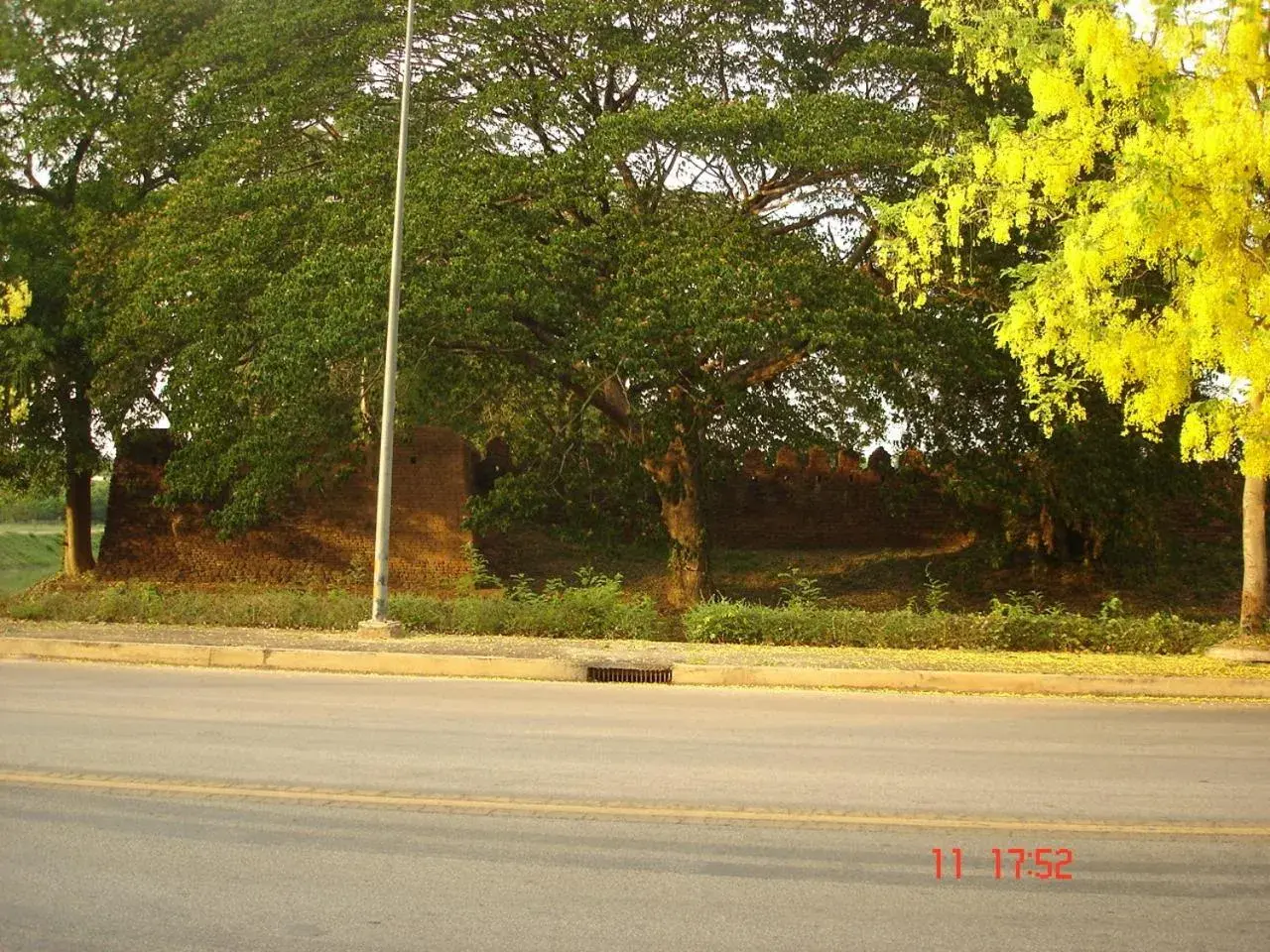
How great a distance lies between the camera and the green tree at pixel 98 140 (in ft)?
77.3

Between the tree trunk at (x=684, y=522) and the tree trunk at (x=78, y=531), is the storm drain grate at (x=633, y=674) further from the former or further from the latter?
the tree trunk at (x=78, y=531)

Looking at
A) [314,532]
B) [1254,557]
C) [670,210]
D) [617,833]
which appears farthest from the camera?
[314,532]

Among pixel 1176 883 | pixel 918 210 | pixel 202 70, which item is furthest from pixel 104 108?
pixel 1176 883

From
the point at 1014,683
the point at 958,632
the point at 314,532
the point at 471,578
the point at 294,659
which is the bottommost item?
the point at 294,659

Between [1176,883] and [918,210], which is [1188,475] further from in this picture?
[1176,883]

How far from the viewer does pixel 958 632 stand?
1582 centimetres

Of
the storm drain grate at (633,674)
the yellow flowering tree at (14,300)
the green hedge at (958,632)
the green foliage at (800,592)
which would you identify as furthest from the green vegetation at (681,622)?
the yellow flowering tree at (14,300)

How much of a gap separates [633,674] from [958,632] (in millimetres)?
4406

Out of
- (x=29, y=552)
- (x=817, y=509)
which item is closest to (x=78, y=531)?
(x=817, y=509)

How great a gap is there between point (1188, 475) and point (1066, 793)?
18421 millimetres

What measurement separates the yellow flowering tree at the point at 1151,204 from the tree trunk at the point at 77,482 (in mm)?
20355

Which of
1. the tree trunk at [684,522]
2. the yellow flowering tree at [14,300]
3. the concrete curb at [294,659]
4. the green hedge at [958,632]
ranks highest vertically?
the yellow flowering tree at [14,300]

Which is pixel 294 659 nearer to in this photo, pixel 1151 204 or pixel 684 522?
pixel 1151 204

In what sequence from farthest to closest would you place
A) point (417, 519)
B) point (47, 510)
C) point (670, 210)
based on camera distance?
point (47, 510), point (417, 519), point (670, 210)
